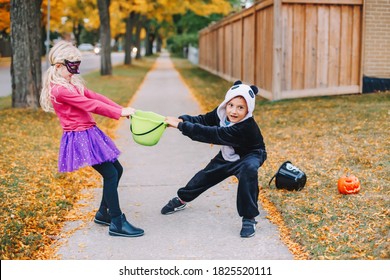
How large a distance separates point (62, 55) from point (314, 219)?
254cm

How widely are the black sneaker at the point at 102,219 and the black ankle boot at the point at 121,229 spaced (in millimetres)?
249

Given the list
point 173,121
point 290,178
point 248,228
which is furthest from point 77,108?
point 290,178

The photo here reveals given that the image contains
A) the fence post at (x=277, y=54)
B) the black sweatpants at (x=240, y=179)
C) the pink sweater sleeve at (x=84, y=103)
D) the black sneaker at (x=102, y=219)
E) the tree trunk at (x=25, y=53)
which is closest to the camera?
the pink sweater sleeve at (x=84, y=103)

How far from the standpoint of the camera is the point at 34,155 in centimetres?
769

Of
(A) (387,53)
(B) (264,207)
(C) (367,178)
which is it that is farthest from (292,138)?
(A) (387,53)

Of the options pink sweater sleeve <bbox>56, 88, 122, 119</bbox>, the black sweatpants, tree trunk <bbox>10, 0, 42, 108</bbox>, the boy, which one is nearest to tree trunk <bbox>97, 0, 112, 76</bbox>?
tree trunk <bbox>10, 0, 42, 108</bbox>

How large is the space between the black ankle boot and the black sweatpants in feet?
2.27

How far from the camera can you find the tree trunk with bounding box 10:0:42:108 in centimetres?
1153

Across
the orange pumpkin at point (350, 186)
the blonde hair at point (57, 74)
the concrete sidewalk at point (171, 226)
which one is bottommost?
the concrete sidewalk at point (171, 226)

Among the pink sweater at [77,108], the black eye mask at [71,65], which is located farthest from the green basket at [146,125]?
the black eye mask at [71,65]

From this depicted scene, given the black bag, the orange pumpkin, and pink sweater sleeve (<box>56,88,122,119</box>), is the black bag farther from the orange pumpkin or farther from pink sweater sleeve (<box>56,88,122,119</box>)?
pink sweater sleeve (<box>56,88,122,119</box>)

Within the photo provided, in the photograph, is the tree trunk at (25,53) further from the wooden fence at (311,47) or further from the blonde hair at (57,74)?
the blonde hair at (57,74)

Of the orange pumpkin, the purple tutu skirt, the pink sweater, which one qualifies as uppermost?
the pink sweater

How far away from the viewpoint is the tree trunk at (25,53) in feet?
37.8
